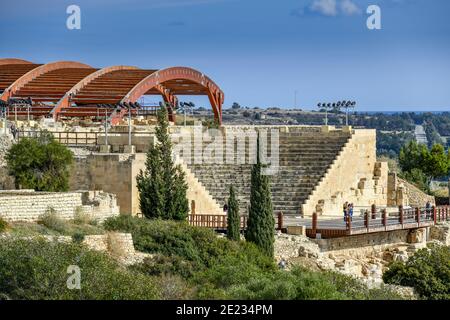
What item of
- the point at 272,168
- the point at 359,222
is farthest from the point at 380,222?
the point at 272,168

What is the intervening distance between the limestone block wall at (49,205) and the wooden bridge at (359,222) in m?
3.61

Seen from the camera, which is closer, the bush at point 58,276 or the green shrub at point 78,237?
the bush at point 58,276

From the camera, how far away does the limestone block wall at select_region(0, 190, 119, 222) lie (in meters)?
41.2

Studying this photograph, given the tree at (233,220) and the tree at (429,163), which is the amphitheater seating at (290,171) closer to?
the tree at (233,220)

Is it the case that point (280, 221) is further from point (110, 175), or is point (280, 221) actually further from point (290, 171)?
point (290, 171)

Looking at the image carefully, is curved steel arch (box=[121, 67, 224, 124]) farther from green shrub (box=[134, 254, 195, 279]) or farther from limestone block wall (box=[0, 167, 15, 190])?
green shrub (box=[134, 254, 195, 279])

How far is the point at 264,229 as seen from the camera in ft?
148

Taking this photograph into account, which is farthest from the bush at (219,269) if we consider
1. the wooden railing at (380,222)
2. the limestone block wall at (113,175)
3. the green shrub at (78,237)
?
the wooden railing at (380,222)

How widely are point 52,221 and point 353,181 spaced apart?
20239 mm

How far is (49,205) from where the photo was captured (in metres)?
42.2

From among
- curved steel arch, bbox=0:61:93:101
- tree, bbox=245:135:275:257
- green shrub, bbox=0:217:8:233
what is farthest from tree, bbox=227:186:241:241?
curved steel arch, bbox=0:61:93:101

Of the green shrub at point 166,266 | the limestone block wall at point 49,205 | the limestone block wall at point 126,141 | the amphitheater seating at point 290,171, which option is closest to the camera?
the green shrub at point 166,266

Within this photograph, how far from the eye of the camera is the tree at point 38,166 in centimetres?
4681
